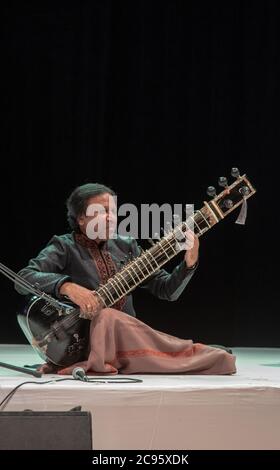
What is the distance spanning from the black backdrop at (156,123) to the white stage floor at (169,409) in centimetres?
178

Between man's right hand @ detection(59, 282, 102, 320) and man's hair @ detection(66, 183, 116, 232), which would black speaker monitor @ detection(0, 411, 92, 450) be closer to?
man's right hand @ detection(59, 282, 102, 320)

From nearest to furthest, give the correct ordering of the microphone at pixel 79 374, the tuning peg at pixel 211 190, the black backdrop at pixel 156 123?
the microphone at pixel 79 374, the tuning peg at pixel 211 190, the black backdrop at pixel 156 123

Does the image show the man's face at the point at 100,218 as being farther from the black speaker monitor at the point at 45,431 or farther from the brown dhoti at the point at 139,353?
the black speaker monitor at the point at 45,431

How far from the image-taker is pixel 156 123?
458 centimetres

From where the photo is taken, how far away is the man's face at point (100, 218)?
3227 millimetres

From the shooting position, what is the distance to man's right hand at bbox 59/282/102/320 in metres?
2.99

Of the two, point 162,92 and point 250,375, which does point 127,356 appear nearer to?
point 250,375

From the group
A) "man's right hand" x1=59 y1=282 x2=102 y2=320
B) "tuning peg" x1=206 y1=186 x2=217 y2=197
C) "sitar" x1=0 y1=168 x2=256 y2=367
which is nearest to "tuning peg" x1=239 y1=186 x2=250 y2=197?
"sitar" x1=0 y1=168 x2=256 y2=367

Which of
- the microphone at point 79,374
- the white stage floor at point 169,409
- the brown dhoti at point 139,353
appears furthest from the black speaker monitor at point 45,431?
the brown dhoti at point 139,353

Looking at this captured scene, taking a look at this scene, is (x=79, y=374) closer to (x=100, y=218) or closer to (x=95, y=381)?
(x=95, y=381)

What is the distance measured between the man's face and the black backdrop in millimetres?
1333

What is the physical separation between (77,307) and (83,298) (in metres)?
0.06

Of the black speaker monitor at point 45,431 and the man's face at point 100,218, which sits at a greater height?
the man's face at point 100,218

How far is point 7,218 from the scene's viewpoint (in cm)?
465
